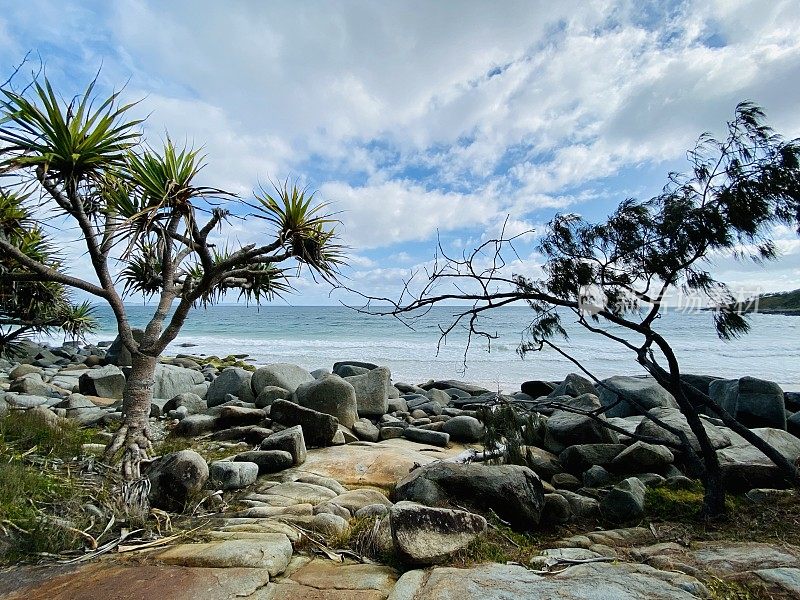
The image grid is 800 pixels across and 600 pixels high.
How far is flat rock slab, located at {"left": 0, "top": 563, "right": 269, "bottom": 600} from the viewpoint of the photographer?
2621mm

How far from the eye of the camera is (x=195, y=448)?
696cm

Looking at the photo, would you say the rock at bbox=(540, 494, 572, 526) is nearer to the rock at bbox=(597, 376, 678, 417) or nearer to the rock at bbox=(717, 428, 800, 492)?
the rock at bbox=(717, 428, 800, 492)

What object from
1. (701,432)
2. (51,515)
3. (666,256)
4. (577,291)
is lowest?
(51,515)

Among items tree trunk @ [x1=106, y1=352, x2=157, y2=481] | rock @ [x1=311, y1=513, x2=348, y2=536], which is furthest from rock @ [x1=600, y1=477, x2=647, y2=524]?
tree trunk @ [x1=106, y1=352, x2=157, y2=481]

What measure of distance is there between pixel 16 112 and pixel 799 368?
28.0 metres

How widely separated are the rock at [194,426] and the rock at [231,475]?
317 cm

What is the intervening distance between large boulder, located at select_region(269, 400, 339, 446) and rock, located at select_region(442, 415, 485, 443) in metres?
2.94

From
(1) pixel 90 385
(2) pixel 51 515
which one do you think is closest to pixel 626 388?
(2) pixel 51 515

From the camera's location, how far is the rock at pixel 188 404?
10.1 meters

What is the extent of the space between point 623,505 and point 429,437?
173 inches

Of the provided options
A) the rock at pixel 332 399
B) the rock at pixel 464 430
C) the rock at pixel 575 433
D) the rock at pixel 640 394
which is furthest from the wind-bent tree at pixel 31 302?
the rock at pixel 640 394

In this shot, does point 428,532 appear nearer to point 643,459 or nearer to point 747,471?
point 643,459

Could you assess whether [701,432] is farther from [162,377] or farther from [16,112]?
[162,377]

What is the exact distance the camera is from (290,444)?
20.5ft
